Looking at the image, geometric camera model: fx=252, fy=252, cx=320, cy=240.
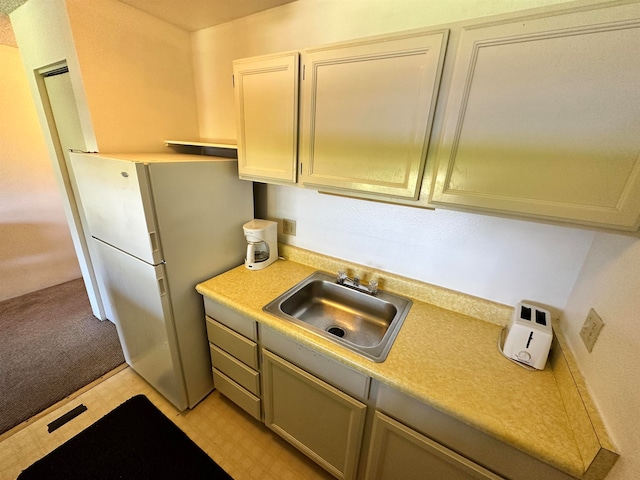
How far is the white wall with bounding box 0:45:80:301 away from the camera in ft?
7.56

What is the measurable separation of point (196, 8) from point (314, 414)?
230 centimetres

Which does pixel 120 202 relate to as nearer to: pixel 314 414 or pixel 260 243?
pixel 260 243

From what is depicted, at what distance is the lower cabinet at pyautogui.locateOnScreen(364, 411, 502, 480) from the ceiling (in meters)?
2.11

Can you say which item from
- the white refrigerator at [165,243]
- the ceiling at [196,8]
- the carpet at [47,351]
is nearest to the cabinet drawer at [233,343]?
the white refrigerator at [165,243]

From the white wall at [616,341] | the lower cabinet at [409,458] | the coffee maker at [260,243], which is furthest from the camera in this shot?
the coffee maker at [260,243]

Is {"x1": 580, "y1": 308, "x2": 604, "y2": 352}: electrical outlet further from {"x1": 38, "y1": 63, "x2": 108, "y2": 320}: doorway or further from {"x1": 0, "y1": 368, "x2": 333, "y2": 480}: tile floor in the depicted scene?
{"x1": 38, "y1": 63, "x2": 108, "y2": 320}: doorway

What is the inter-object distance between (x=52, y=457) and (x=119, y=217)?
138 cm

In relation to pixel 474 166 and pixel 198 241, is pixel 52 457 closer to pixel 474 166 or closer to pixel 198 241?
pixel 198 241

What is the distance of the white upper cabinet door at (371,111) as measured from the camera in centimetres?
88

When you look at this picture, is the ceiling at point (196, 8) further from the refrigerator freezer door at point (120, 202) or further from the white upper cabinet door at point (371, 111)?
the refrigerator freezer door at point (120, 202)

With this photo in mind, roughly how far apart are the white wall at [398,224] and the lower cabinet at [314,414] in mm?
710

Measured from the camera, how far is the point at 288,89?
3.75 ft

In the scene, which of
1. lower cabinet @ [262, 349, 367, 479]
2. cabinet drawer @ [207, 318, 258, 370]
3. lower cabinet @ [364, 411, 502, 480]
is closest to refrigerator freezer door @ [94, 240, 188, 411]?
cabinet drawer @ [207, 318, 258, 370]

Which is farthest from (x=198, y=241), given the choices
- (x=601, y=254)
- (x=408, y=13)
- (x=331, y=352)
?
(x=601, y=254)
